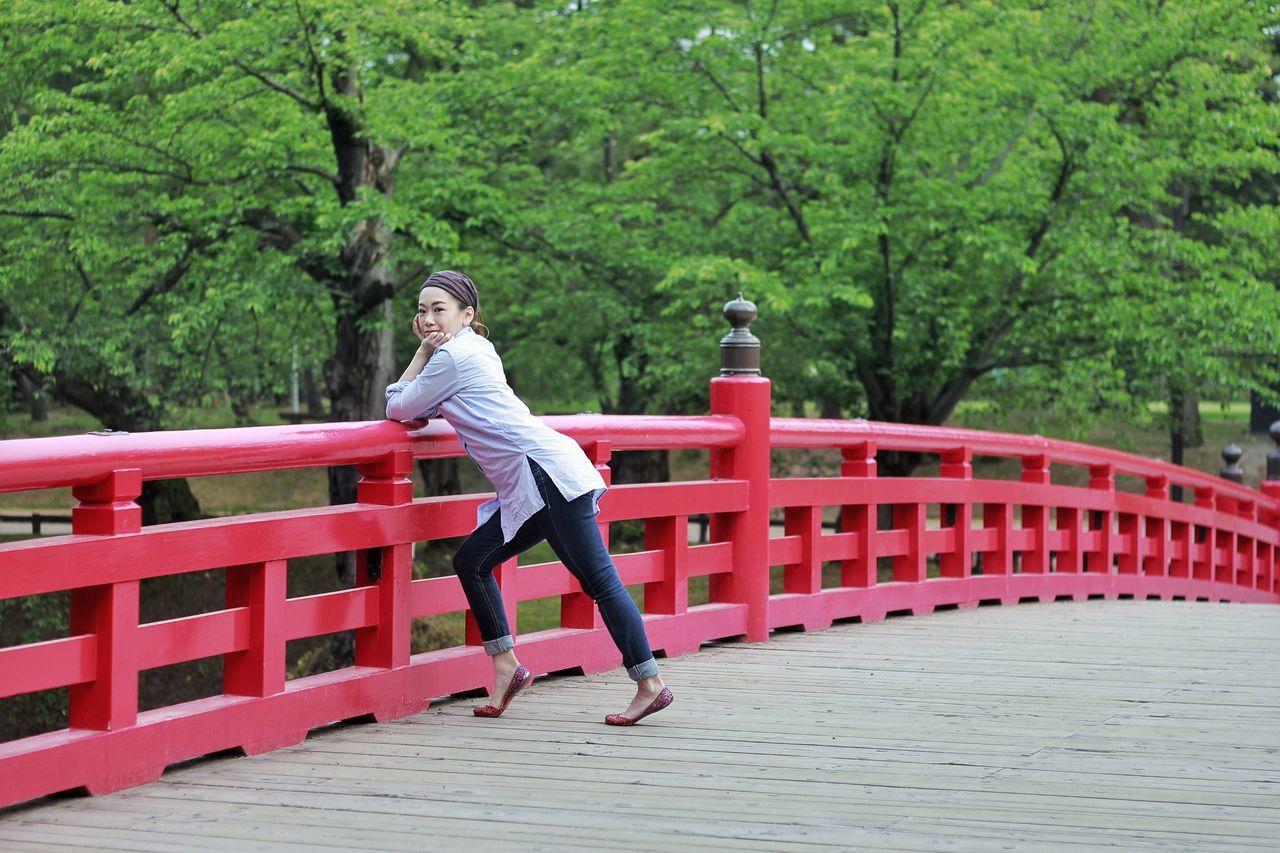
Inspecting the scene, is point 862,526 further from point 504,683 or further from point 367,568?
point 367,568

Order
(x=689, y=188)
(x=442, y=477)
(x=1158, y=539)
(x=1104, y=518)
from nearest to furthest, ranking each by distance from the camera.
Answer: (x=1104, y=518), (x=1158, y=539), (x=689, y=188), (x=442, y=477)

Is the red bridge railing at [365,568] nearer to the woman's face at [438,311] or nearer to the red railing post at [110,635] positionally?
the red railing post at [110,635]

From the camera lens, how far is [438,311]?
16.7 ft

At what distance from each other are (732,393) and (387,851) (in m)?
3.82

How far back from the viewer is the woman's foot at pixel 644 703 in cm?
514

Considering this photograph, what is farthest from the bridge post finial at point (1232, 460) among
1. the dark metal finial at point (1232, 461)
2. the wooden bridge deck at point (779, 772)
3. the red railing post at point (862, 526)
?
the wooden bridge deck at point (779, 772)

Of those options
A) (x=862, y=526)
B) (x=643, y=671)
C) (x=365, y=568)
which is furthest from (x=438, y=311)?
(x=862, y=526)

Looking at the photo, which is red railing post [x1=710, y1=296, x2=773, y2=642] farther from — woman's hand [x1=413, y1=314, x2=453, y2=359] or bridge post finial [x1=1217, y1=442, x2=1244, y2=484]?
bridge post finial [x1=1217, y1=442, x2=1244, y2=484]

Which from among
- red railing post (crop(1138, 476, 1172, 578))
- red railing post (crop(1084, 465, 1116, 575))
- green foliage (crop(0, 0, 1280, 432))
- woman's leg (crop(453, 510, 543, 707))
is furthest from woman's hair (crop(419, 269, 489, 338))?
green foliage (crop(0, 0, 1280, 432))

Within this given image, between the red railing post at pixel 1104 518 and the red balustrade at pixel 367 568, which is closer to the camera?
the red balustrade at pixel 367 568

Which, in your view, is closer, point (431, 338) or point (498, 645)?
point (431, 338)

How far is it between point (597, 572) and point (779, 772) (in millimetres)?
1055

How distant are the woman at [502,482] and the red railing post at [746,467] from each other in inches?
74.8

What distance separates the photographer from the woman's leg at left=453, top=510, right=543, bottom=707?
5227mm
